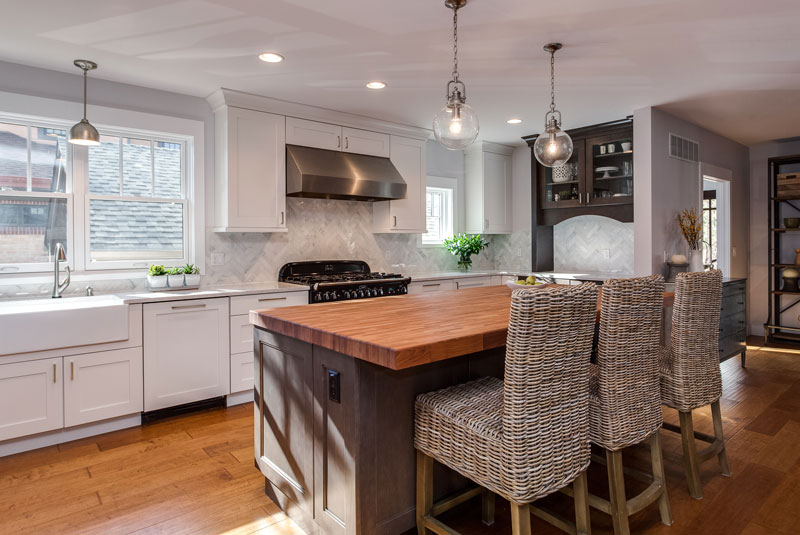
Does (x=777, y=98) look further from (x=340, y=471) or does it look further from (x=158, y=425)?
(x=158, y=425)

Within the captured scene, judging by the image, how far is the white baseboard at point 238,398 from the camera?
381 centimetres

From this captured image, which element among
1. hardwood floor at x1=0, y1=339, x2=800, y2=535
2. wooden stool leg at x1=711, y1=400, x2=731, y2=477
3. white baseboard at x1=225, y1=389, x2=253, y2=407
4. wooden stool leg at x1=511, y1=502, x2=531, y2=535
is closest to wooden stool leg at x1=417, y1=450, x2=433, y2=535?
hardwood floor at x1=0, y1=339, x2=800, y2=535

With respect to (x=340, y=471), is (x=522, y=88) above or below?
above

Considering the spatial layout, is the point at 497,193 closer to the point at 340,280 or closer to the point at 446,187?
the point at 446,187

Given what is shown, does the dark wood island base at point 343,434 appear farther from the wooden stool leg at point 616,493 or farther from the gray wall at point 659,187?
the gray wall at point 659,187

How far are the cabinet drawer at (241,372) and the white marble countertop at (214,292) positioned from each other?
49cm

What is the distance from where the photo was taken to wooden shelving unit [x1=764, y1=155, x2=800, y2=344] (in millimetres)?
6004

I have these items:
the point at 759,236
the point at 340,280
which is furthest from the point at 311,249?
the point at 759,236

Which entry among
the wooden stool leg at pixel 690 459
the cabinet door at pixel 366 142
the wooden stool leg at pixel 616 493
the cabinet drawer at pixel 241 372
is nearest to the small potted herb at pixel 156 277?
the cabinet drawer at pixel 241 372

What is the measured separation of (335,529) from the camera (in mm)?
1903

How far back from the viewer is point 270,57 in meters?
3.24

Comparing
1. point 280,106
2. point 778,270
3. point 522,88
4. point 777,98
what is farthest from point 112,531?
point 778,270

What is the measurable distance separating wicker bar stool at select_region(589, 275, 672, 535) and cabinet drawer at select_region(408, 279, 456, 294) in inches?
117

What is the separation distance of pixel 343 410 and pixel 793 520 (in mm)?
2077
